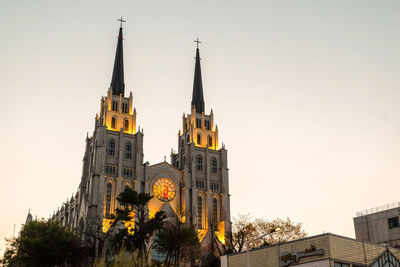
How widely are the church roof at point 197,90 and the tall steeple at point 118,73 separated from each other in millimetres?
15682

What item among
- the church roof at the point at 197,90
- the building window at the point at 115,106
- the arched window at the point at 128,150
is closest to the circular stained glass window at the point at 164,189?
the arched window at the point at 128,150

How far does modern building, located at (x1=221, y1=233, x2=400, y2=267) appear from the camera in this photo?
40562mm

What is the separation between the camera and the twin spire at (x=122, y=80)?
3885 inches

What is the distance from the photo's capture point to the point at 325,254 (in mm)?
40406

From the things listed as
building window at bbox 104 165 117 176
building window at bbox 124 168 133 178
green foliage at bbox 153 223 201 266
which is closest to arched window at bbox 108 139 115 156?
building window at bbox 104 165 117 176

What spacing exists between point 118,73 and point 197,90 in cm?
1773

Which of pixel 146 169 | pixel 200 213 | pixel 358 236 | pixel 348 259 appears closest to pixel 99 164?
pixel 146 169

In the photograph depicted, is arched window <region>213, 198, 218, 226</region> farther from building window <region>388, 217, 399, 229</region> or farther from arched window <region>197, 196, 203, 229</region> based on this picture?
building window <region>388, 217, 399, 229</region>

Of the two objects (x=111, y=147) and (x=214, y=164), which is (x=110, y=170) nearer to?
(x=111, y=147)

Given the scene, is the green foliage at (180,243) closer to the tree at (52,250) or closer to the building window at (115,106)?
the tree at (52,250)

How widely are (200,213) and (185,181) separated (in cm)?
645

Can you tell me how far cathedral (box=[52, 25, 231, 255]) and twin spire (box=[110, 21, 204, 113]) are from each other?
Result: 0.20m

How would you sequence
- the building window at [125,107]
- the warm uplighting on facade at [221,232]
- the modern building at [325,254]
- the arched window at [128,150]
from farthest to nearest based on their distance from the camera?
the building window at [125,107] → the warm uplighting on facade at [221,232] → the arched window at [128,150] → the modern building at [325,254]

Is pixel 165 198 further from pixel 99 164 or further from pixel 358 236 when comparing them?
pixel 358 236
